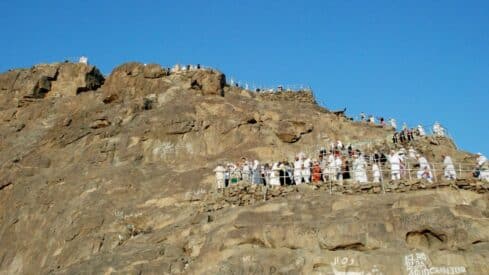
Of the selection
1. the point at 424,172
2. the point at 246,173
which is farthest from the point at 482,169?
the point at 246,173

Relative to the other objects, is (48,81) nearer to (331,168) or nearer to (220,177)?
(220,177)

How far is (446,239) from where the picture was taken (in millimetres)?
20141

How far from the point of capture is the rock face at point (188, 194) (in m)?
20.6

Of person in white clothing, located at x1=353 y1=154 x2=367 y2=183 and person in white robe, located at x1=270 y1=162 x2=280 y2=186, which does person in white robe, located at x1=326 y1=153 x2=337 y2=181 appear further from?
person in white robe, located at x1=270 y1=162 x2=280 y2=186

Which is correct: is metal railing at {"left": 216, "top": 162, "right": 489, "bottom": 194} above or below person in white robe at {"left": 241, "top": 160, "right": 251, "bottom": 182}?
below

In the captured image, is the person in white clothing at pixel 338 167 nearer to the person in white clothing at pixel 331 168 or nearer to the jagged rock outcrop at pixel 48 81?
the person in white clothing at pixel 331 168

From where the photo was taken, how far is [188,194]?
2850 cm

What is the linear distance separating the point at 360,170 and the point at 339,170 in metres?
1.37

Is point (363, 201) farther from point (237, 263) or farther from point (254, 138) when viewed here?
point (254, 138)

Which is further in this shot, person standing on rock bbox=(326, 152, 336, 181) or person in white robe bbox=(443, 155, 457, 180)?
person standing on rock bbox=(326, 152, 336, 181)

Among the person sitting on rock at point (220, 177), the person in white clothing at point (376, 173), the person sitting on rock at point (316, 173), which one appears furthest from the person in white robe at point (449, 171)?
the person sitting on rock at point (220, 177)

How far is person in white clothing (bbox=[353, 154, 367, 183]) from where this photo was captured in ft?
82.1

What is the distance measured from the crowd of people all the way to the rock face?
0.99m

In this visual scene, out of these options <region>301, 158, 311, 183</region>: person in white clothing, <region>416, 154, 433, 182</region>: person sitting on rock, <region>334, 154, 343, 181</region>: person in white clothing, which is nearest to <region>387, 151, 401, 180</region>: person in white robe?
<region>416, 154, 433, 182</region>: person sitting on rock
